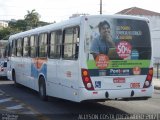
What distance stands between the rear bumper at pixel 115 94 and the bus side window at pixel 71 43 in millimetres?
1083

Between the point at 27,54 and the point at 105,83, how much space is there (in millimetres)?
6741

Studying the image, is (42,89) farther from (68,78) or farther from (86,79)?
(86,79)

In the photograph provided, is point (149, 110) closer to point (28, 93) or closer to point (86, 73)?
point (86, 73)

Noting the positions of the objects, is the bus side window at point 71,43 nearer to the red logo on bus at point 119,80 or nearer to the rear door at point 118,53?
the rear door at point 118,53

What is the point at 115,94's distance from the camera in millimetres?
11453

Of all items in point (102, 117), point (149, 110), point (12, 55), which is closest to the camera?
point (102, 117)

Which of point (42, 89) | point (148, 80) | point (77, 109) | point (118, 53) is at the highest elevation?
point (118, 53)

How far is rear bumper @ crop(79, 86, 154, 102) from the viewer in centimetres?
1116

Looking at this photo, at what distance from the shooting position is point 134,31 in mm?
11852

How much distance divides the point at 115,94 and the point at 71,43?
1906 mm

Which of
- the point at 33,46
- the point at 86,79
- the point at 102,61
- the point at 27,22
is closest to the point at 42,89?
the point at 33,46

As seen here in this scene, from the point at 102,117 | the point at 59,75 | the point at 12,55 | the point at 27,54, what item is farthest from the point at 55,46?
the point at 12,55

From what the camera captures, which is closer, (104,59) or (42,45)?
(104,59)

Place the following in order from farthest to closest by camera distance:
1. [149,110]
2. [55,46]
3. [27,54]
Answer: [27,54] < [55,46] < [149,110]
